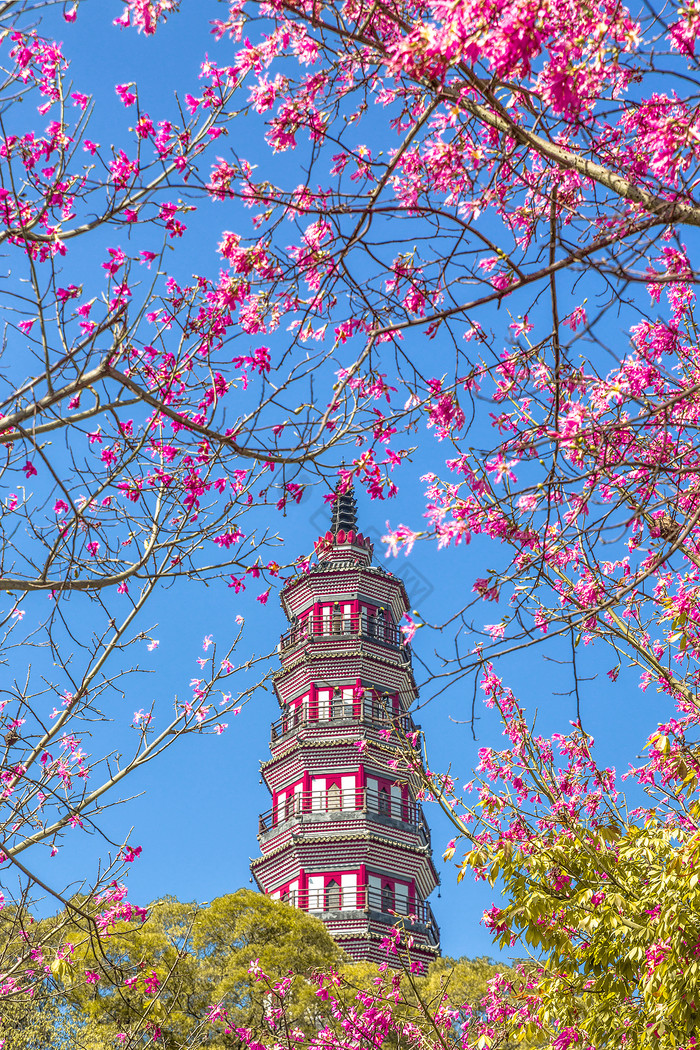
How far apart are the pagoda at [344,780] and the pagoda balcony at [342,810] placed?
4cm

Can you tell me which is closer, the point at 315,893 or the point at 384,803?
the point at 315,893

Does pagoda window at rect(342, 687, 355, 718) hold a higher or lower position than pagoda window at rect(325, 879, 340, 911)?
higher

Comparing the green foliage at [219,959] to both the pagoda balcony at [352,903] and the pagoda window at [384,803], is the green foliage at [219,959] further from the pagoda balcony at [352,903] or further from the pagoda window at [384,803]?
the pagoda window at [384,803]

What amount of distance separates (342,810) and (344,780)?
4.35 feet

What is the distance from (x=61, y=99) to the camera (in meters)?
5.62

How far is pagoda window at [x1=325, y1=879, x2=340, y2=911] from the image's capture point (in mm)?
33906

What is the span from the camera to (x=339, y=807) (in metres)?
36.4

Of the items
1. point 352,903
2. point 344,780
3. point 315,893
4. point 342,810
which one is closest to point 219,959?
point 352,903

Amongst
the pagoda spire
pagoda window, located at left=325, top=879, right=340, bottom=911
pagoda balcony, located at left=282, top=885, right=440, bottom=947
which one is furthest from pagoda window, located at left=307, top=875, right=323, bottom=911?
the pagoda spire

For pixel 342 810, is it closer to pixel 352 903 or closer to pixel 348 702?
pixel 352 903

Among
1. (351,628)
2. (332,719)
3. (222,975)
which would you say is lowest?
(222,975)

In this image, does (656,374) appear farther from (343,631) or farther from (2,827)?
(343,631)

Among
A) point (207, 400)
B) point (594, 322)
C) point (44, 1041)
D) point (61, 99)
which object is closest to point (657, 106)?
point (594, 322)

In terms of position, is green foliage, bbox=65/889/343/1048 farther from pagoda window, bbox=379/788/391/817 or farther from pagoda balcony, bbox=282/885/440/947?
pagoda window, bbox=379/788/391/817
